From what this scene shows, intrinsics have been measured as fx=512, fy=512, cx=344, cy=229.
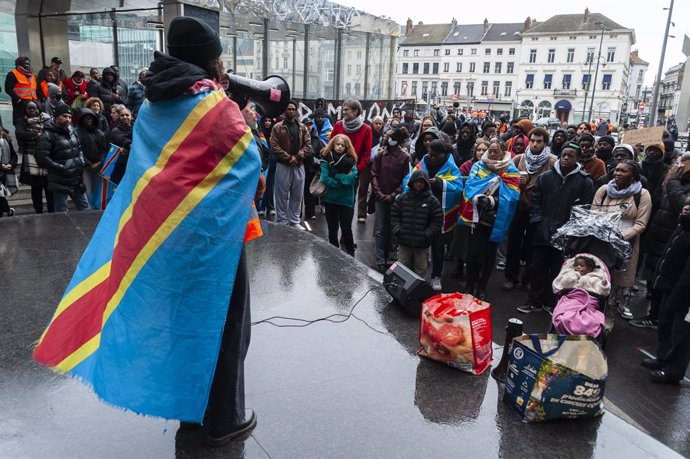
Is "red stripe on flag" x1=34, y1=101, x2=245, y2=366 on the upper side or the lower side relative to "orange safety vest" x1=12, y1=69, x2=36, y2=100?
lower

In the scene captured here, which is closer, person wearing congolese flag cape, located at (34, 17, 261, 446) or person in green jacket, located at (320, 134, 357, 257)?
person wearing congolese flag cape, located at (34, 17, 261, 446)

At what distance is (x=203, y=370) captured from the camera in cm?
232

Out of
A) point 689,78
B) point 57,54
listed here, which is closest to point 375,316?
point 57,54

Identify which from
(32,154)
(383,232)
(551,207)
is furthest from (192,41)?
(32,154)

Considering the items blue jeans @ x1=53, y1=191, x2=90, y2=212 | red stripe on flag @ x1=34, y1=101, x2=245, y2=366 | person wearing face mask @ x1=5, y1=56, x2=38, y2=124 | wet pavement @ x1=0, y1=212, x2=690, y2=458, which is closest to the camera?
red stripe on flag @ x1=34, y1=101, x2=245, y2=366

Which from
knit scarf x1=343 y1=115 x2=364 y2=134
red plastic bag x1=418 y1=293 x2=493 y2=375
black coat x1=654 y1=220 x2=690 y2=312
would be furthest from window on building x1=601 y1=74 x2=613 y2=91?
red plastic bag x1=418 y1=293 x2=493 y2=375

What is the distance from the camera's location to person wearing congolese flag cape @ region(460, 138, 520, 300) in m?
5.94

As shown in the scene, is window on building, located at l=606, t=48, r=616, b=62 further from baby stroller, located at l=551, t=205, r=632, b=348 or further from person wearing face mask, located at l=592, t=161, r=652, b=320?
baby stroller, located at l=551, t=205, r=632, b=348

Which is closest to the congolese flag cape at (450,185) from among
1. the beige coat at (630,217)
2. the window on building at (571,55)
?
the beige coat at (630,217)

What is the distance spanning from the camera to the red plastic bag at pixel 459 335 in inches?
139

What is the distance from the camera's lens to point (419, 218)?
5.90 metres

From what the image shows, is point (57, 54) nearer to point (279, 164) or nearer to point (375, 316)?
point (279, 164)

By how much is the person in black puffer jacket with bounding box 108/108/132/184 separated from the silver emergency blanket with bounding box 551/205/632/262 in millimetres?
5837

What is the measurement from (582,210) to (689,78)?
630 inches
